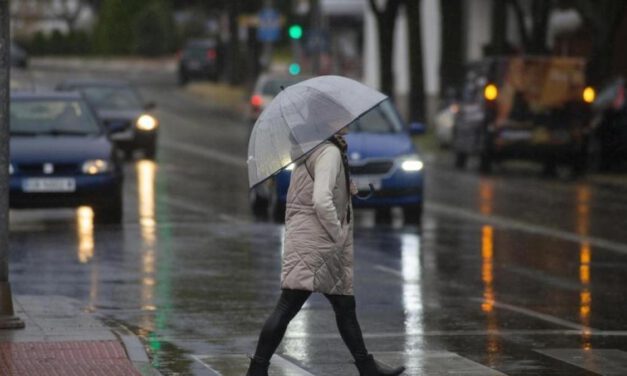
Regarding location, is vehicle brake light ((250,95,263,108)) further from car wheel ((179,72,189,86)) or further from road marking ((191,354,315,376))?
car wheel ((179,72,189,86))

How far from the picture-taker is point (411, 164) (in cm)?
2064

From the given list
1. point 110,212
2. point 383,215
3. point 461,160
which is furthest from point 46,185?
point 461,160

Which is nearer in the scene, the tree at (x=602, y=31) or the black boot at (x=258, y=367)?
the black boot at (x=258, y=367)

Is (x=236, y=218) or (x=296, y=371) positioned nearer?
(x=296, y=371)

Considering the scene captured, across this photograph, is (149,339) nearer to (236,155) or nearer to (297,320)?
(297,320)

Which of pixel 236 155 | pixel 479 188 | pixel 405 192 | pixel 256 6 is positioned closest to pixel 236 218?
pixel 405 192

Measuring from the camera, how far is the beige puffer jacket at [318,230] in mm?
9320

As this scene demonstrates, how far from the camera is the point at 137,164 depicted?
3178 cm

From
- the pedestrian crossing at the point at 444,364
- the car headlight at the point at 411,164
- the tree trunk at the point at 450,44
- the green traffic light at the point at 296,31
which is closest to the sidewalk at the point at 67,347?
the pedestrian crossing at the point at 444,364

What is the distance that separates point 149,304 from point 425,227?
7592 millimetres

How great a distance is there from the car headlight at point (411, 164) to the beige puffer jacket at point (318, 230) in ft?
36.4

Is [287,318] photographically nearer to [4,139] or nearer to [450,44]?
[4,139]

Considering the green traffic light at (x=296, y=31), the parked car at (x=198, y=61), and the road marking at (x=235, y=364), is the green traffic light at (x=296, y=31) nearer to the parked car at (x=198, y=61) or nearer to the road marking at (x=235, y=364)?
the parked car at (x=198, y=61)

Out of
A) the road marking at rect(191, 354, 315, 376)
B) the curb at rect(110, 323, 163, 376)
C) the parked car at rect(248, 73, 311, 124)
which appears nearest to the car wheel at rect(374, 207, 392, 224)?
the curb at rect(110, 323, 163, 376)
